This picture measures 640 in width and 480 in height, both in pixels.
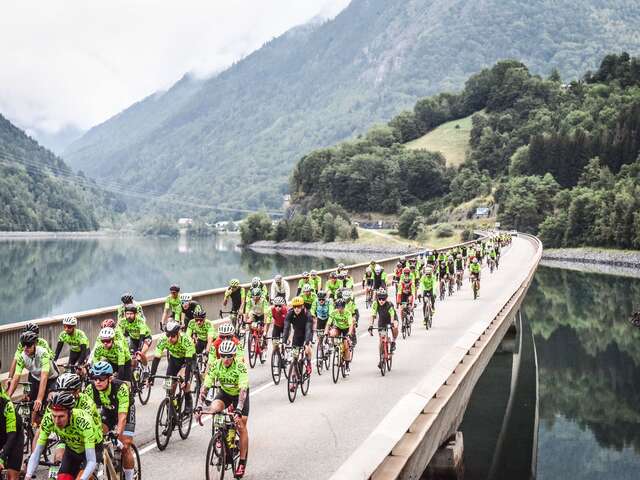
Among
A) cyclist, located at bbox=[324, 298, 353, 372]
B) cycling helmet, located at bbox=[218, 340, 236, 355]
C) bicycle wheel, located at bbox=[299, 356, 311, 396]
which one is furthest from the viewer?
cyclist, located at bbox=[324, 298, 353, 372]

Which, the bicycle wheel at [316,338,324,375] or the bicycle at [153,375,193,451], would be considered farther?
the bicycle wheel at [316,338,324,375]

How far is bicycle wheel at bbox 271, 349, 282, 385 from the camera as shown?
57.0 feet

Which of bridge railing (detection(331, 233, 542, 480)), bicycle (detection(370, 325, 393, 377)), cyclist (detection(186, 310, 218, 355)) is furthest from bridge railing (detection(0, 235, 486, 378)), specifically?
bridge railing (detection(331, 233, 542, 480))

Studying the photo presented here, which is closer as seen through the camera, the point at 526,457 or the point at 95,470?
the point at 95,470

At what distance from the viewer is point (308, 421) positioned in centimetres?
1428

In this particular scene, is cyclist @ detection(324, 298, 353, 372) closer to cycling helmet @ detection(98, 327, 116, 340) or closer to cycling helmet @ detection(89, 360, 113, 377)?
cycling helmet @ detection(98, 327, 116, 340)

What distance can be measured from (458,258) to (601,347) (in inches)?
412

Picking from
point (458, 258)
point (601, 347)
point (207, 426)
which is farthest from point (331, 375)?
point (601, 347)

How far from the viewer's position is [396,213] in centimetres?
19350

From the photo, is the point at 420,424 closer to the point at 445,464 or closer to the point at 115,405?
the point at 445,464

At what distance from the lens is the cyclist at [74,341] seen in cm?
1266

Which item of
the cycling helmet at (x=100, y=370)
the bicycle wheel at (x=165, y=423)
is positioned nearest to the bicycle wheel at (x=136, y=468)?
the cycling helmet at (x=100, y=370)

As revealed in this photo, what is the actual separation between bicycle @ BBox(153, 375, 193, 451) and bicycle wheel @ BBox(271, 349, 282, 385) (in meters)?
4.61

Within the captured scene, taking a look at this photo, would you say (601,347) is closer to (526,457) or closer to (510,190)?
(526,457)
